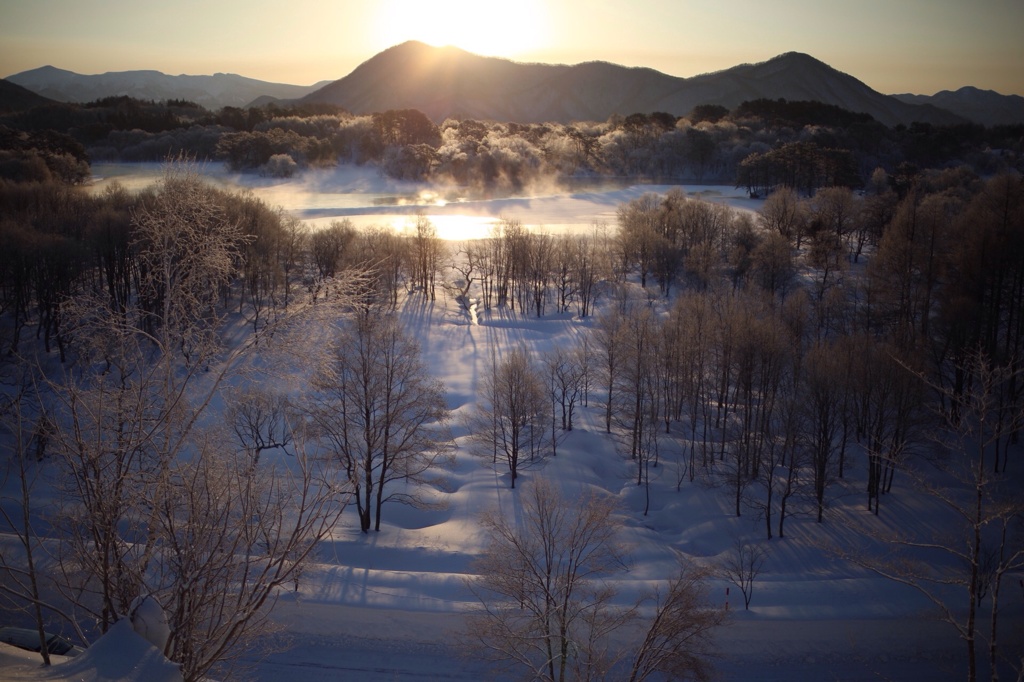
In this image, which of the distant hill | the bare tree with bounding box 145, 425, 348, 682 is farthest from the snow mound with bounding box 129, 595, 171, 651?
the distant hill

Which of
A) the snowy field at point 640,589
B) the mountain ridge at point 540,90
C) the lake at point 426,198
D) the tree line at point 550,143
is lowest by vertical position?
the snowy field at point 640,589

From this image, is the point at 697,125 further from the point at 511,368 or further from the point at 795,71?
the point at 795,71

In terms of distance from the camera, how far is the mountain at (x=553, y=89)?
582 ft

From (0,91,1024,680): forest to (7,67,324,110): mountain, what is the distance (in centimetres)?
4199

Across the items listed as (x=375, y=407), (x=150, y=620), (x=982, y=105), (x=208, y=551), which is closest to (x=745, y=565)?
(x=375, y=407)

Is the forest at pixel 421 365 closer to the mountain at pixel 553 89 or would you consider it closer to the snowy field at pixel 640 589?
the snowy field at pixel 640 589

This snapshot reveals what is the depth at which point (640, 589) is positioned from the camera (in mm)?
15570

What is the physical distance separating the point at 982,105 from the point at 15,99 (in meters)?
143

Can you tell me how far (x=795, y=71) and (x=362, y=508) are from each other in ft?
670

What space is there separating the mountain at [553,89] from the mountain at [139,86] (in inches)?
883

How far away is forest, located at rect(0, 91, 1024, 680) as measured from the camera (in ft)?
18.0

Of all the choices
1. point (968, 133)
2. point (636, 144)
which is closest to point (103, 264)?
point (636, 144)

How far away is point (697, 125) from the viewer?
86062mm

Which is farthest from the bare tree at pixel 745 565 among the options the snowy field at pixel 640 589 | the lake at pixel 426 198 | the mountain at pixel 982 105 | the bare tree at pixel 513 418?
the mountain at pixel 982 105
